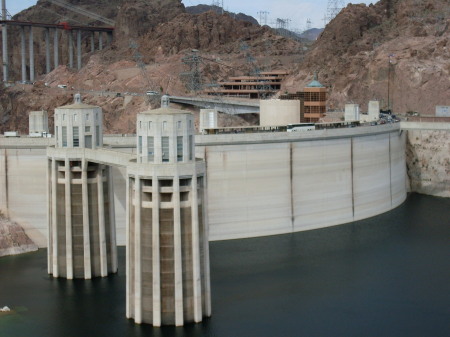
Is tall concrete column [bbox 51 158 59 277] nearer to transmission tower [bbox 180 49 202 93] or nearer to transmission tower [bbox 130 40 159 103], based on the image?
transmission tower [bbox 130 40 159 103]

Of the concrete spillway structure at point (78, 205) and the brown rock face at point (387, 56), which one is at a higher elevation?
the brown rock face at point (387, 56)

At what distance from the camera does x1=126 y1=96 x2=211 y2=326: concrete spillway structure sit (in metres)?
47.8

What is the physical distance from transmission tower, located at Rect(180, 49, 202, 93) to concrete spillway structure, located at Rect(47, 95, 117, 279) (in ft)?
287

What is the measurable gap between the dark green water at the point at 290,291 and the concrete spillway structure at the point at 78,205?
146 centimetres

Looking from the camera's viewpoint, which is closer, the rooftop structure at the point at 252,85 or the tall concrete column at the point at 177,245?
the tall concrete column at the point at 177,245

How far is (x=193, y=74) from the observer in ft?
483

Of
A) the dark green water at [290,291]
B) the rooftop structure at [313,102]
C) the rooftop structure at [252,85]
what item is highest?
the rooftop structure at [252,85]

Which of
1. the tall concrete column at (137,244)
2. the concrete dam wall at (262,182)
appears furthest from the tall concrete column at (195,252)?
the concrete dam wall at (262,182)

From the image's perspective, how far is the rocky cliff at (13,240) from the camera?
219 ft

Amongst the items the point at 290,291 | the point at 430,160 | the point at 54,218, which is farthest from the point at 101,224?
the point at 430,160

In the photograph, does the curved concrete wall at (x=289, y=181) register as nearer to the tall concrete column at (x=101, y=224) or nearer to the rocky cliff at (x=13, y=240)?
the tall concrete column at (x=101, y=224)

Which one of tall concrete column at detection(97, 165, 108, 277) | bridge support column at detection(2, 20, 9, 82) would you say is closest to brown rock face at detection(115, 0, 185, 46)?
bridge support column at detection(2, 20, 9, 82)

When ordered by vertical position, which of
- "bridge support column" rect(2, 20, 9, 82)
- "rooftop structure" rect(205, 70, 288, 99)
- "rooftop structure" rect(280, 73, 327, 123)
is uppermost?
"bridge support column" rect(2, 20, 9, 82)

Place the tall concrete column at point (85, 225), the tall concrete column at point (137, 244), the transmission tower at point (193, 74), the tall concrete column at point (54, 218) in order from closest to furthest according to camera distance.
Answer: the tall concrete column at point (137, 244), the tall concrete column at point (85, 225), the tall concrete column at point (54, 218), the transmission tower at point (193, 74)
